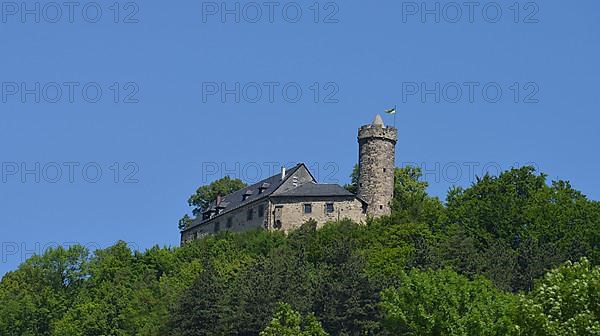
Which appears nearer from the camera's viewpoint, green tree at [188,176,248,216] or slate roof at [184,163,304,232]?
slate roof at [184,163,304,232]

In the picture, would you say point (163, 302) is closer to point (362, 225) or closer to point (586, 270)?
point (362, 225)

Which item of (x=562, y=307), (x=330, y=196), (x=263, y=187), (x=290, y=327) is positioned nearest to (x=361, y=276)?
(x=290, y=327)

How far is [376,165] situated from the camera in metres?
101

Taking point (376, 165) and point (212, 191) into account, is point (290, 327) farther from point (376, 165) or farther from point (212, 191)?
point (212, 191)

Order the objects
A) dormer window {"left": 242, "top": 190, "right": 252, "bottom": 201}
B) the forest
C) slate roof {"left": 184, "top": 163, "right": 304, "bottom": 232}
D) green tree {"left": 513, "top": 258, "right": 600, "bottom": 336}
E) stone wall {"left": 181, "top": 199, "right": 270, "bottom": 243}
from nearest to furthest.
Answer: green tree {"left": 513, "top": 258, "right": 600, "bottom": 336} < the forest < stone wall {"left": 181, "top": 199, "right": 270, "bottom": 243} < slate roof {"left": 184, "top": 163, "right": 304, "bottom": 232} < dormer window {"left": 242, "top": 190, "right": 252, "bottom": 201}

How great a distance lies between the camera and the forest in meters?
56.3

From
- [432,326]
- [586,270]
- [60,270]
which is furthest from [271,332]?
[60,270]

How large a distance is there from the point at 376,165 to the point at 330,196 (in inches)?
158

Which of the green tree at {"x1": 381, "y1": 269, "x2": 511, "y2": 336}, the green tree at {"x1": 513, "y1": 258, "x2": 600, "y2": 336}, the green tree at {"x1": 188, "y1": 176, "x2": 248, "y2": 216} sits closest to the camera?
the green tree at {"x1": 513, "y1": 258, "x2": 600, "y2": 336}

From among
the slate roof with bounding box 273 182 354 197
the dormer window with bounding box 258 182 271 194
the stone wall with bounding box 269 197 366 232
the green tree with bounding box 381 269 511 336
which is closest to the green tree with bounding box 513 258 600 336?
the green tree with bounding box 381 269 511 336

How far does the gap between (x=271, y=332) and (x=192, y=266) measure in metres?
39.3

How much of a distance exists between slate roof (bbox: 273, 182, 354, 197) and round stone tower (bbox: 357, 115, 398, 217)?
143cm

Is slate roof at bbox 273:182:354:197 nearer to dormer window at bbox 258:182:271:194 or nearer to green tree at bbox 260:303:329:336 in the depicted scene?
dormer window at bbox 258:182:271:194

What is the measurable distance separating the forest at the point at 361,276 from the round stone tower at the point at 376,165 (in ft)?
4.22
